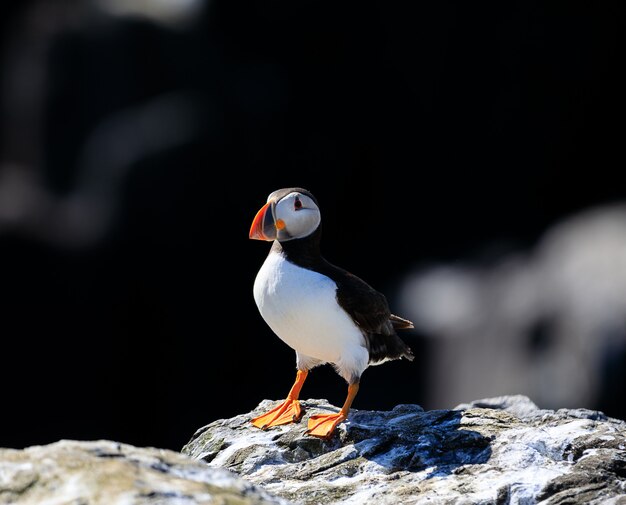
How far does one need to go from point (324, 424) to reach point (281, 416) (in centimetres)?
44

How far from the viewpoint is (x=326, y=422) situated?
20.0 ft

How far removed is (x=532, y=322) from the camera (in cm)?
1312

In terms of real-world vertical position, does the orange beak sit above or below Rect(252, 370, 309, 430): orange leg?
above

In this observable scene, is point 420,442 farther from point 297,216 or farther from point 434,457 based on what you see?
point 297,216

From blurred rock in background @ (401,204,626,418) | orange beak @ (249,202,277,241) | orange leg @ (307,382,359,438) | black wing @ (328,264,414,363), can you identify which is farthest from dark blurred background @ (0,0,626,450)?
orange beak @ (249,202,277,241)

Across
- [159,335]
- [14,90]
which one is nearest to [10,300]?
[159,335]

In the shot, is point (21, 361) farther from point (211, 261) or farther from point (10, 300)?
point (211, 261)

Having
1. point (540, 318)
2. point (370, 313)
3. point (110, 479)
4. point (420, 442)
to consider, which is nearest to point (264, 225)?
point (370, 313)

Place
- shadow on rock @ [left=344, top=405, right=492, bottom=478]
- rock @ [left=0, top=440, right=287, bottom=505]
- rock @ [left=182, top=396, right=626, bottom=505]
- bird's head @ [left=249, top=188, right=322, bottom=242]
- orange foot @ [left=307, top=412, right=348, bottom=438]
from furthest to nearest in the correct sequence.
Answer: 1. bird's head @ [left=249, top=188, right=322, bottom=242]
2. orange foot @ [left=307, top=412, right=348, bottom=438]
3. shadow on rock @ [left=344, top=405, right=492, bottom=478]
4. rock @ [left=182, top=396, right=626, bottom=505]
5. rock @ [left=0, top=440, right=287, bottom=505]

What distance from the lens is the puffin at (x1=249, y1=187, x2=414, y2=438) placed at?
20.2 feet

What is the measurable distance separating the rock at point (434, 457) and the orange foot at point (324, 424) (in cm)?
Result: 4

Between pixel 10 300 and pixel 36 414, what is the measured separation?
1810 mm

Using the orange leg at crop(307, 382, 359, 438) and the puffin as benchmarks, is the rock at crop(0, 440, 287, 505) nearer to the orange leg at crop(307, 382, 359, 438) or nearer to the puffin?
the orange leg at crop(307, 382, 359, 438)

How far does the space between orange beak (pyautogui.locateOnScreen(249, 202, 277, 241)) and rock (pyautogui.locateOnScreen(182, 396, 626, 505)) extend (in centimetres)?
104
